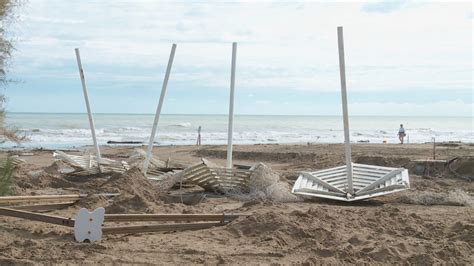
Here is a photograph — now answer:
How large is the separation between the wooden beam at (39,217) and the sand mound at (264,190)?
14.3 feet

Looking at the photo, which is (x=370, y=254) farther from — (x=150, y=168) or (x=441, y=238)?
(x=150, y=168)

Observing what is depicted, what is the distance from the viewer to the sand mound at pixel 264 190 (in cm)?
1046

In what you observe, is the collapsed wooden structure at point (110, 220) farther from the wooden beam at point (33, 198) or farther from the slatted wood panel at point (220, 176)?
the slatted wood panel at point (220, 176)

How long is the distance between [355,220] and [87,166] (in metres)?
8.30

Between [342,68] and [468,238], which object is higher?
[342,68]

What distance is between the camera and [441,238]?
7016 millimetres

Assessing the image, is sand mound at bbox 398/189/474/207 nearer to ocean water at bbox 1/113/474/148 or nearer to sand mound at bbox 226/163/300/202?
sand mound at bbox 226/163/300/202

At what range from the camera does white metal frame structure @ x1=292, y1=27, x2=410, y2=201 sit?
1028 centimetres

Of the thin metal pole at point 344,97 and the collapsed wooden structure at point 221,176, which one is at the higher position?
the thin metal pole at point 344,97

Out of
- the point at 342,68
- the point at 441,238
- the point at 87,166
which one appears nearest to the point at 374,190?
the point at 342,68

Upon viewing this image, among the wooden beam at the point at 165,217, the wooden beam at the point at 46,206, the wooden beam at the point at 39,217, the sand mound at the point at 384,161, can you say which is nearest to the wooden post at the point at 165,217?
the wooden beam at the point at 165,217

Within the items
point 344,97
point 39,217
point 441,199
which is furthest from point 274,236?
point 441,199

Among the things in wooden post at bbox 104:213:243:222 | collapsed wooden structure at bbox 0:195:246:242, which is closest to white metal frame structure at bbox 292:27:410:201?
wooden post at bbox 104:213:243:222

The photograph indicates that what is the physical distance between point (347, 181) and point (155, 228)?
5.08 m
